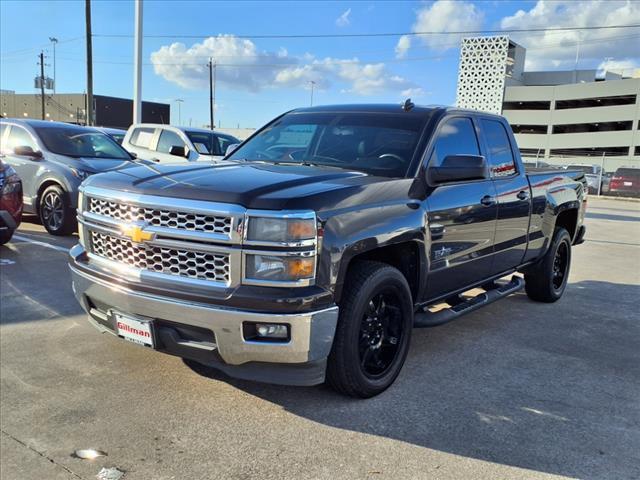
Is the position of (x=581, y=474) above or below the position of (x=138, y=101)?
below

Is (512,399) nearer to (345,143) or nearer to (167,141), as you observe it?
(345,143)

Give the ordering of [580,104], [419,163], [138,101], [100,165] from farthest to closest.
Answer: [580,104]
[138,101]
[100,165]
[419,163]

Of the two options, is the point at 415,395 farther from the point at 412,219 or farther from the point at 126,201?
the point at 126,201

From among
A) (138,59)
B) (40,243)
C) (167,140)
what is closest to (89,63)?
(138,59)

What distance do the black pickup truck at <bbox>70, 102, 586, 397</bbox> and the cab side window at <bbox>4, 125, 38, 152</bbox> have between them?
6.30 metres

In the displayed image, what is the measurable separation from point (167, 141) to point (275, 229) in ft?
34.8

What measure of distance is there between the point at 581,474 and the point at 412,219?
1767 millimetres

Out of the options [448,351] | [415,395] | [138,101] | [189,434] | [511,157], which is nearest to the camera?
[189,434]

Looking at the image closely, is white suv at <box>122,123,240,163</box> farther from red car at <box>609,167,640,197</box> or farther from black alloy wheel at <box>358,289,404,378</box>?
red car at <box>609,167,640,197</box>

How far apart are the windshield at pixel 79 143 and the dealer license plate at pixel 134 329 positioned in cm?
675

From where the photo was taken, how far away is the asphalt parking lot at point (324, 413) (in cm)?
288

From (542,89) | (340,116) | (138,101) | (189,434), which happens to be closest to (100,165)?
(340,116)

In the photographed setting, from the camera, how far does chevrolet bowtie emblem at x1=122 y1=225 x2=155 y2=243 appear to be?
3.18m

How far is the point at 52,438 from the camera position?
303cm
